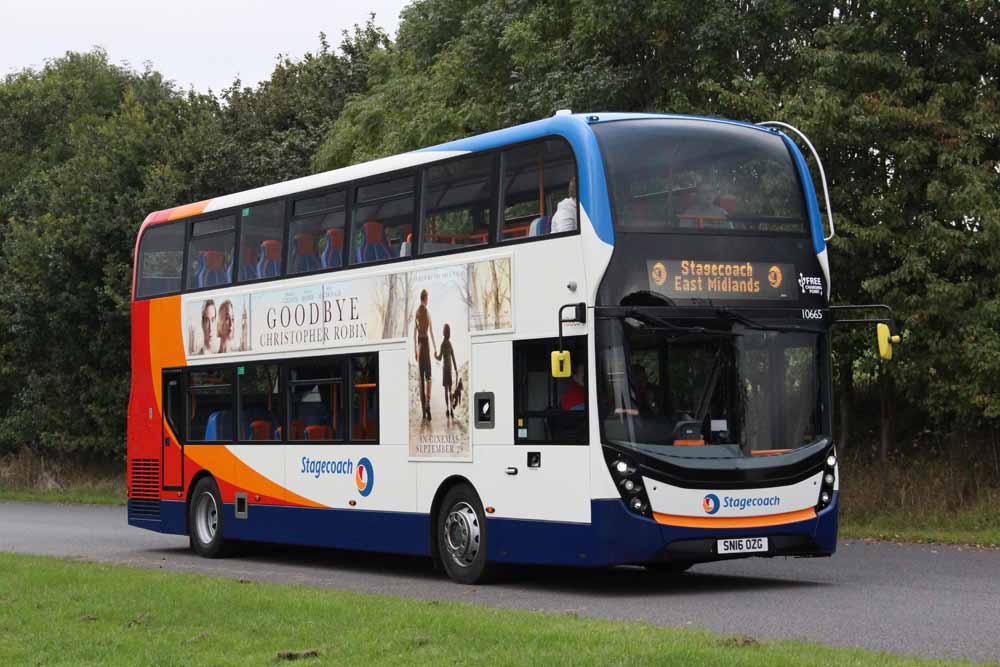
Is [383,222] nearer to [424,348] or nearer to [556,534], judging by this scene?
[424,348]

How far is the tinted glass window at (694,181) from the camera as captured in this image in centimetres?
1505

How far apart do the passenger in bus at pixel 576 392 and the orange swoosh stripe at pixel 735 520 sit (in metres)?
1.20

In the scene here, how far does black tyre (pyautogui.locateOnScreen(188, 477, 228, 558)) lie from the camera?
2138 centimetres

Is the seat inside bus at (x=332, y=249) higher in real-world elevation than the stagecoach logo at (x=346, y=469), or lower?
higher

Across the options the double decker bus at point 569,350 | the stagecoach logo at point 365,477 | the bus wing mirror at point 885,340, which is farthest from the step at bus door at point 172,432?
the bus wing mirror at point 885,340

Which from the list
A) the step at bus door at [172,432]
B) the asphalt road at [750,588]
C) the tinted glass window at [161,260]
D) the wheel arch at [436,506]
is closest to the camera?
the asphalt road at [750,588]

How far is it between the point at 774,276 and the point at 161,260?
33.0ft

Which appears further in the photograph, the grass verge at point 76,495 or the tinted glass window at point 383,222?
the grass verge at point 76,495

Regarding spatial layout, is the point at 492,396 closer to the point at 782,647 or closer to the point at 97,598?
the point at 97,598

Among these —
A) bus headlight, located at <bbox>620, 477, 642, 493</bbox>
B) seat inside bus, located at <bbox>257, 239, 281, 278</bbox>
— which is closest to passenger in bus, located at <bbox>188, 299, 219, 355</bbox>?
seat inside bus, located at <bbox>257, 239, 281, 278</bbox>

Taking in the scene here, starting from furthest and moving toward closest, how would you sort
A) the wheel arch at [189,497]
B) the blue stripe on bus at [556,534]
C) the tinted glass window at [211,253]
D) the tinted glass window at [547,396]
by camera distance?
the wheel arch at [189,497] → the tinted glass window at [211,253] → the tinted glass window at [547,396] → the blue stripe on bus at [556,534]

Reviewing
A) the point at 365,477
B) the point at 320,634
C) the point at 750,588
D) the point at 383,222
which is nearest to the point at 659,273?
the point at 750,588

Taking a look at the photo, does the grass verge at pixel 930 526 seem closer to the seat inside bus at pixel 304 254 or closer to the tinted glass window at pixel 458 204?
the tinted glass window at pixel 458 204

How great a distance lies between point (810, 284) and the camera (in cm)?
1562
